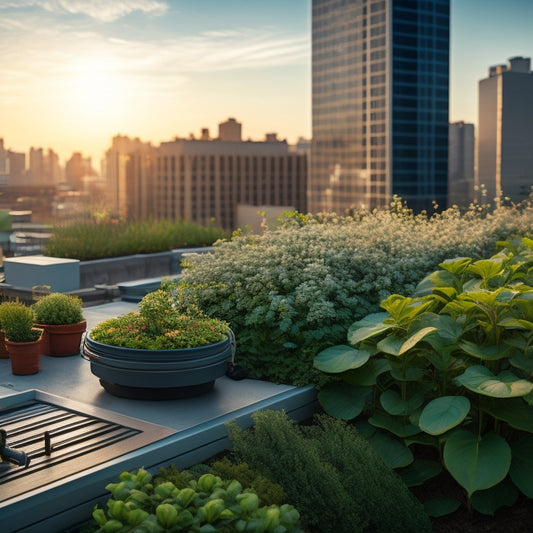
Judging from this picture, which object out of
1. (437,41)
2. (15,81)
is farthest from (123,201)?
(15,81)

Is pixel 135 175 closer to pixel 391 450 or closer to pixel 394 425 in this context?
pixel 394 425

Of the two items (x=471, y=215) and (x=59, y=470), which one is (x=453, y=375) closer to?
(x=59, y=470)

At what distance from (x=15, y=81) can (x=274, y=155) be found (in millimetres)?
102291

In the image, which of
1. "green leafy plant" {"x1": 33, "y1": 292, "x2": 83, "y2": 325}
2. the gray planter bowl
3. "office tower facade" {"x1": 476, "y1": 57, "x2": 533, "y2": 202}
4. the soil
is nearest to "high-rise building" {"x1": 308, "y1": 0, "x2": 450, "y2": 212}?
"office tower facade" {"x1": 476, "y1": 57, "x2": 533, "y2": 202}

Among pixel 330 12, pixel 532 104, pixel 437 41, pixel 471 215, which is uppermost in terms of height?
pixel 330 12

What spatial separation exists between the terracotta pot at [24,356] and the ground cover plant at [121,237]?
267 inches

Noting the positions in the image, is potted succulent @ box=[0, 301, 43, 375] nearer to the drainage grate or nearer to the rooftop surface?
the rooftop surface

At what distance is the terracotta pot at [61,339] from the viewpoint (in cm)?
715

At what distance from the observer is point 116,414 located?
207 inches

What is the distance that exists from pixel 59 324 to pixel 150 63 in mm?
40169

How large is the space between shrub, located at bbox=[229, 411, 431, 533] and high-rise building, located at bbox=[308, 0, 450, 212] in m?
126

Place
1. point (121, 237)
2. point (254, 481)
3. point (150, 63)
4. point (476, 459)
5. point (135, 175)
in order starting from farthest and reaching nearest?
point (135, 175)
point (150, 63)
point (121, 237)
point (476, 459)
point (254, 481)

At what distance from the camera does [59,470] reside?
4.20 m

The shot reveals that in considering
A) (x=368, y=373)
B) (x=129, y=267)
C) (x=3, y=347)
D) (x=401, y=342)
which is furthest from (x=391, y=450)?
(x=129, y=267)
